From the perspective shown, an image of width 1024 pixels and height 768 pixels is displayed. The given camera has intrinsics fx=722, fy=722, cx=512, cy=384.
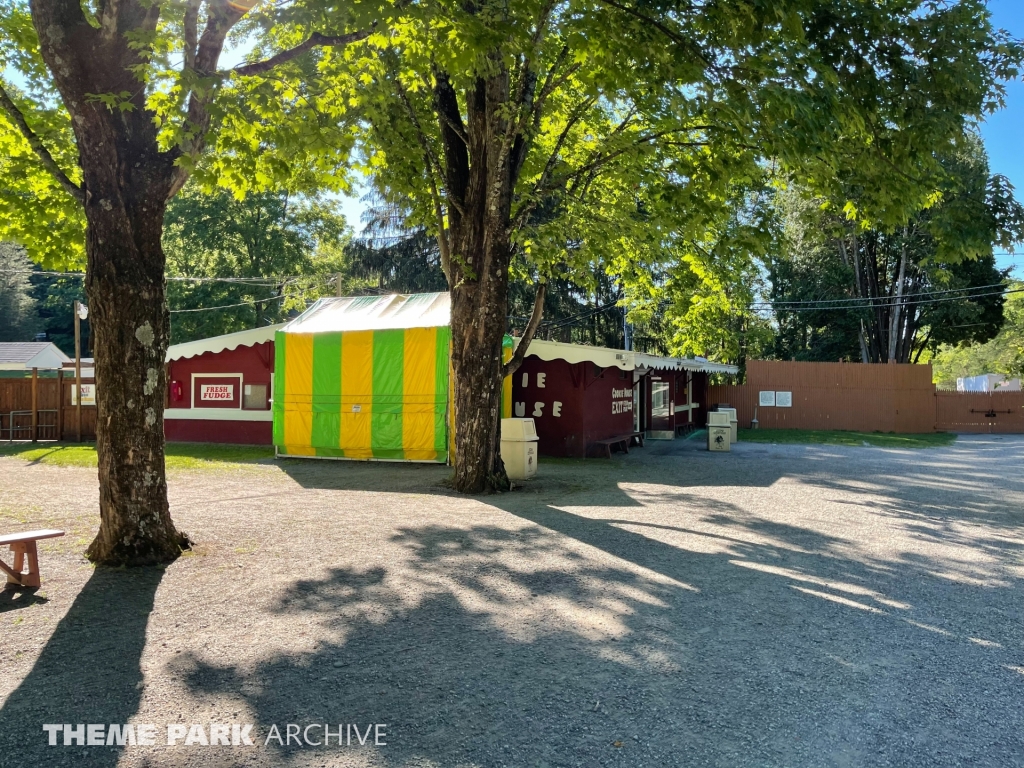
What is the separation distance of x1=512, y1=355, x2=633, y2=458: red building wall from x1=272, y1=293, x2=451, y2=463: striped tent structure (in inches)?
104

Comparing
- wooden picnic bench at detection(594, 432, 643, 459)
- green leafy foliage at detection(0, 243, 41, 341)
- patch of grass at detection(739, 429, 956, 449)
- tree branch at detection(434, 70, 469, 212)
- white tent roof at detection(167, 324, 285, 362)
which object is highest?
green leafy foliage at detection(0, 243, 41, 341)

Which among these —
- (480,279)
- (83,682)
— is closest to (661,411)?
(480,279)

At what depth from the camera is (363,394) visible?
15.0m

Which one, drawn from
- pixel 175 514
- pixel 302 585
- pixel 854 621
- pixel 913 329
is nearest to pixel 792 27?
pixel 854 621

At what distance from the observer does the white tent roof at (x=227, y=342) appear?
17.8 metres

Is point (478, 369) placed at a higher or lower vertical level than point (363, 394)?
higher

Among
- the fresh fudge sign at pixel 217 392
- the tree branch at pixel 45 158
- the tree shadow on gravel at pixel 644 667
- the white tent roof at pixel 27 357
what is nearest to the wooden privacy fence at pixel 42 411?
the fresh fudge sign at pixel 217 392

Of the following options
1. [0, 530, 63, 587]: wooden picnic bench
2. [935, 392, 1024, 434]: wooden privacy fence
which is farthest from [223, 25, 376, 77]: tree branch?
[935, 392, 1024, 434]: wooden privacy fence

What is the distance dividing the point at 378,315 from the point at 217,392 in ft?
21.1

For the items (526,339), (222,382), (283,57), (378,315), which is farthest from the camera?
(222,382)

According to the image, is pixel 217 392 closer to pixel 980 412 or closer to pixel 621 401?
pixel 621 401

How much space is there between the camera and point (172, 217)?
35344 mm

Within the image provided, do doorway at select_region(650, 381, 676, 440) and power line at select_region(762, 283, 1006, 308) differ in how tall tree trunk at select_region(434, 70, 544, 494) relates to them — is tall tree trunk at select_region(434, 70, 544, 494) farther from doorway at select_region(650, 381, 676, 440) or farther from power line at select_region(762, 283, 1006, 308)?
power line at select_region(762, 283, 1006, 308)

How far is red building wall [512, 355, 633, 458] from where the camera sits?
15945 millimetres
